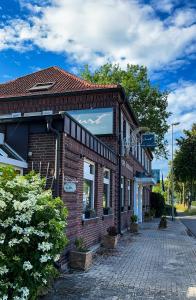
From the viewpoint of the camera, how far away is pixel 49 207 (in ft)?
18.6

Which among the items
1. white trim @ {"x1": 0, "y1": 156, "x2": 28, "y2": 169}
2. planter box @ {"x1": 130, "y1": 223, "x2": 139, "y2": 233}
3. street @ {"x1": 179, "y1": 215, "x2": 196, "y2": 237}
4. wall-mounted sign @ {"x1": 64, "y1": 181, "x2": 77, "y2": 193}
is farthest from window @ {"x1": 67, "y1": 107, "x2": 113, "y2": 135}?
street @ {"x1": 179, "y1": 215, "x2": 196, "y2": 237}

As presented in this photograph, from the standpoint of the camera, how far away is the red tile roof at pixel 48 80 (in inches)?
671

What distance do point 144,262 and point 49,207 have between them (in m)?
5.71

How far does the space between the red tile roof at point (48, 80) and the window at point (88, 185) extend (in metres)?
5.09

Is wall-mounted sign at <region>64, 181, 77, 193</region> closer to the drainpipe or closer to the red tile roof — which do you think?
the drainpipe

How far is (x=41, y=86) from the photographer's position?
18.2 m

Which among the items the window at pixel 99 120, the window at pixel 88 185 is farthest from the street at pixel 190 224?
the window at pixel 88 185

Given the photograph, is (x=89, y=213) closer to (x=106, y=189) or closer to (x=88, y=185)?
(x=88, y=185)

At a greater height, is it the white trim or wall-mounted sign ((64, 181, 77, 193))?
the white trim

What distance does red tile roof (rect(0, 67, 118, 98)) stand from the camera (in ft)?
55.9

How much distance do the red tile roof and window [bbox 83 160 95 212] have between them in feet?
16.7

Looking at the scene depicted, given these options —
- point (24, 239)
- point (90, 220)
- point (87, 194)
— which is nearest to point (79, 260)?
point (90, 220)

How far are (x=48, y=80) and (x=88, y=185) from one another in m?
8.86

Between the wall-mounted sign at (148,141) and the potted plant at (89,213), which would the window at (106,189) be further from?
the wall-mounted sign at (148,141)
